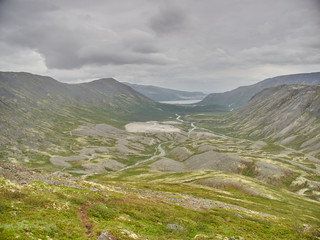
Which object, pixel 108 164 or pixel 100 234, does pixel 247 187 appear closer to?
pixel 100 234

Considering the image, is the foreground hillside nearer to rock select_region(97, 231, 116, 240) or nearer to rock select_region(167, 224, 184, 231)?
rock select_region(167, 224, 184, 231)

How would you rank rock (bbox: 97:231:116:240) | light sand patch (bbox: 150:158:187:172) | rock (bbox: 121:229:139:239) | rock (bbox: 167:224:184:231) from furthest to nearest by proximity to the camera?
light sand patch (bbox: 150:158:187:172)
rock (bbox: 167:224:184:231)
rock (bbox: 121:229:139:239)
rock (bbox: 97:231:116:240)

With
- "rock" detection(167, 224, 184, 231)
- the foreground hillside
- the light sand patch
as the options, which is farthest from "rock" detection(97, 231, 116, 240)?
the light sand patch

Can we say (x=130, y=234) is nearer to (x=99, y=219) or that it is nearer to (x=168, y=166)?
(x=99, y=219)

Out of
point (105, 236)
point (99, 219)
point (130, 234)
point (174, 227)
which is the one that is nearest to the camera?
point (105, 236)

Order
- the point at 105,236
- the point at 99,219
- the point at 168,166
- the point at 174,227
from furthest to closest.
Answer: the point at 168,166 → the point at 174,227 → the point at 99,219 → the point at 105,236

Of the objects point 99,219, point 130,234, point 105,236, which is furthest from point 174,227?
point 105,236

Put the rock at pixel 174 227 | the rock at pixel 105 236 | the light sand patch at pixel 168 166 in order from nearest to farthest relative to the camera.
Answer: the rock at pixel 105 236, the rock at pixel 174 227, the light sand patch at pixel 168 166

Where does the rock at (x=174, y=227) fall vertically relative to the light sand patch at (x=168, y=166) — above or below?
above

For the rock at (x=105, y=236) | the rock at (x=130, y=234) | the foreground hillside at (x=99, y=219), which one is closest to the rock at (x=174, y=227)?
the foreground hillside at (x=99, y=219)

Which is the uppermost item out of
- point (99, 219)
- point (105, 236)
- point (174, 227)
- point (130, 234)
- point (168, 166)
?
point (105, 236)

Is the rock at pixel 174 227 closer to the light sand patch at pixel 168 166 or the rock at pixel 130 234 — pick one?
the rock at pixel 130 234

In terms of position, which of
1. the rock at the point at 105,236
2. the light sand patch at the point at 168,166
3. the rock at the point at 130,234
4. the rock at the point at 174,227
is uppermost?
the rock at the point at 105,236

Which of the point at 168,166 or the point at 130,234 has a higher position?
the point at 130,234
